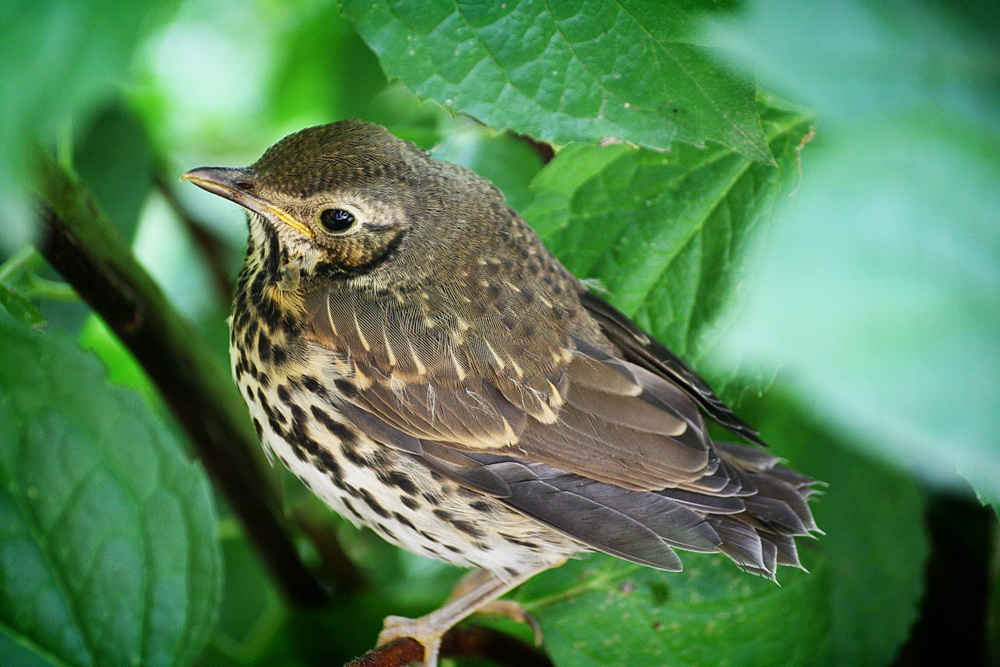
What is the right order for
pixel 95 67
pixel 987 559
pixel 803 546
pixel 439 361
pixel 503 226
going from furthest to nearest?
pixel 987 559
pixel 803 546
pixel 503 226
pixel 439 361
pixel 95 67

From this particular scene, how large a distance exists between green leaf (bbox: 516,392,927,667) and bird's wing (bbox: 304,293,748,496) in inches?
8.5

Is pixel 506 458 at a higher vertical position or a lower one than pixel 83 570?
higher

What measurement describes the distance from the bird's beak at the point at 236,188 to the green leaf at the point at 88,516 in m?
0.35

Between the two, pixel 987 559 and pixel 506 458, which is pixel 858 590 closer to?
pixel 987 559

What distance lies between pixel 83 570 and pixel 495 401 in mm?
642

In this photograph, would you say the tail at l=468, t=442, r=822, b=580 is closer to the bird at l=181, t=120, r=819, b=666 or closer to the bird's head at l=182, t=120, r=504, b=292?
the bird at l=181, t=120, r=819, b=666

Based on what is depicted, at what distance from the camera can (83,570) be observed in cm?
124

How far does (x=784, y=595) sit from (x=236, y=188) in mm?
1145

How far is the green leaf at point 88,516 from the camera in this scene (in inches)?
46.6

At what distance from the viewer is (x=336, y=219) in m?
1.45

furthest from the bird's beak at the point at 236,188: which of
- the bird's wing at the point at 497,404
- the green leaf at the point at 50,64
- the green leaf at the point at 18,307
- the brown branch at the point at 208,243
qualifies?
the brown branch at the point at 208,243

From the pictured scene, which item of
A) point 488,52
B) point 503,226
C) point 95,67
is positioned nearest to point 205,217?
point 503,226

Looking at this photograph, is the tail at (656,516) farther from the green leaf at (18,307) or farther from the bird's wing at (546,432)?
the green leaf at (18,307)

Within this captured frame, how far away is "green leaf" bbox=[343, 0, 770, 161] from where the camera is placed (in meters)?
1.21
